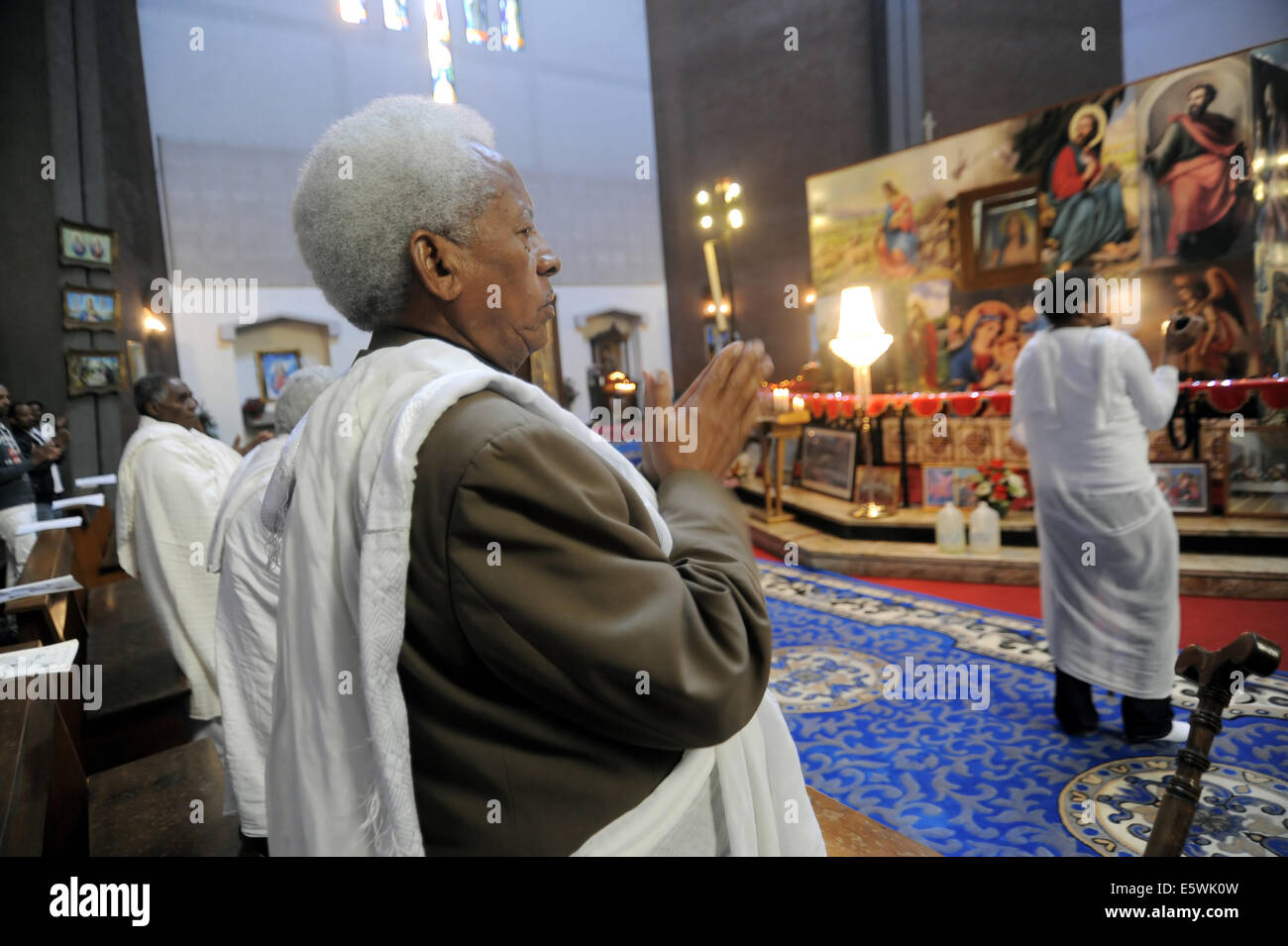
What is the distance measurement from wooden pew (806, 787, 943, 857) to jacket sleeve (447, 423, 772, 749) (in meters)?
1.17

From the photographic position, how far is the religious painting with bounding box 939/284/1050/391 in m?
8.04

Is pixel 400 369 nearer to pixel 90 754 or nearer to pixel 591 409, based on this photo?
pixel 90 754

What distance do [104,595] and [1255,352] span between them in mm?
8803

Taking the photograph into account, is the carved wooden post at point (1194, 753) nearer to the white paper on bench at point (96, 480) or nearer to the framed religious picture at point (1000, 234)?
the white paper on bench at point (96, 480)

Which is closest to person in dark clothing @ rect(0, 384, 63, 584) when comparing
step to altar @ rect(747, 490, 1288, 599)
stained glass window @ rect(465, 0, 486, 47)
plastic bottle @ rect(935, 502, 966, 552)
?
step to altar @ rect(747, 490, 1288, 599)

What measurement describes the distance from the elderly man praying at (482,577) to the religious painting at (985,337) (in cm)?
779

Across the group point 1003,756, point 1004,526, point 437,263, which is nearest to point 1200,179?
point 1004,526

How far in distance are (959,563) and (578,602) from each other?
592cm

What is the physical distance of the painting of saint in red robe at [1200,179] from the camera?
6.49m

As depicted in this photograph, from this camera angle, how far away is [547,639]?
763mm

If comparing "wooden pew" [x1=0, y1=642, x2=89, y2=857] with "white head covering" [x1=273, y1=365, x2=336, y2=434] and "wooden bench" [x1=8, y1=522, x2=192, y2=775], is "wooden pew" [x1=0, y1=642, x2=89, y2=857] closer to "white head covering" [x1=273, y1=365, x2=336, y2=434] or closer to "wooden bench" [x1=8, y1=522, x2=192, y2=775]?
"wooden bench" [x1=8, y1=522, x2=192, y2=775]

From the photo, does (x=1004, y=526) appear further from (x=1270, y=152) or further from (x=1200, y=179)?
(x=1270, y=152)
